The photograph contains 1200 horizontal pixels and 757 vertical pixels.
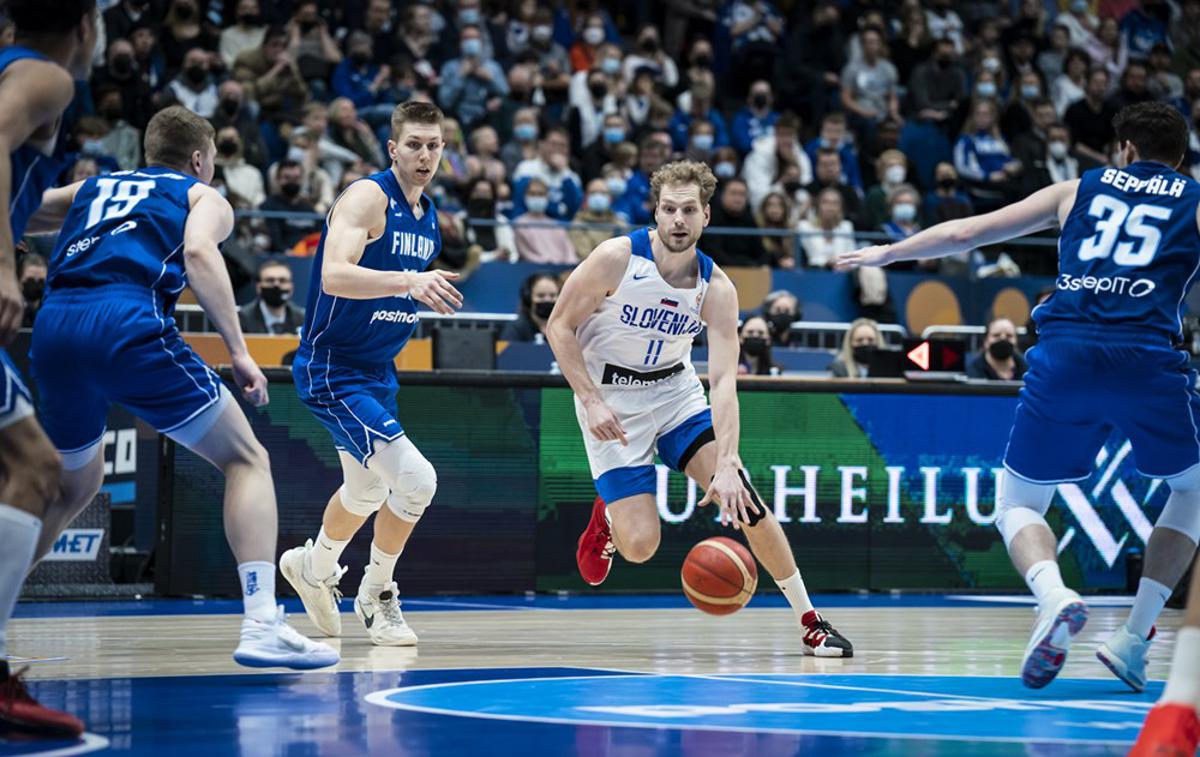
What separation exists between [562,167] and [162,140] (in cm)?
1007

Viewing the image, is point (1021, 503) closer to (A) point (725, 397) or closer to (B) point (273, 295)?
(A) point (725, 397)

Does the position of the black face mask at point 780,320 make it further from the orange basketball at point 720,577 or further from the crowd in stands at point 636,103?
the orange basketball at point 720,577

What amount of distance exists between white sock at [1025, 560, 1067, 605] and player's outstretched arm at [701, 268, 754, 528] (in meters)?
1.31

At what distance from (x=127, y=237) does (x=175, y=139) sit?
500 millimetres

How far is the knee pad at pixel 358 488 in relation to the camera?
26.0 feet

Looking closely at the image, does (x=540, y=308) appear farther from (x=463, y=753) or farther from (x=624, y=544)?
(x=463, y=753)

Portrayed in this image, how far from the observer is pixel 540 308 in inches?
491

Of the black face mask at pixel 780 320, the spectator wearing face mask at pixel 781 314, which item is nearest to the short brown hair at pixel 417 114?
the spectator wearing face mask at pixel 781 314

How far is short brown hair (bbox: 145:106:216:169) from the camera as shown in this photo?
6.15 meters

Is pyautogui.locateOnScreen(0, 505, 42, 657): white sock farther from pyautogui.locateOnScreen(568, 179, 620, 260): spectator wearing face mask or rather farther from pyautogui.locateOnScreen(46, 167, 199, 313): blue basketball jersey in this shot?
pyautogui.locateOnScreen(568, 179, 620, 260): spectator wearing face mask

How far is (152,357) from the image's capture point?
5684 millimetres

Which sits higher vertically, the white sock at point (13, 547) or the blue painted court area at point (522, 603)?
the white sock at point (13, 547)

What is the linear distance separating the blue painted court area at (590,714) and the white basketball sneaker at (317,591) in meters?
1.58

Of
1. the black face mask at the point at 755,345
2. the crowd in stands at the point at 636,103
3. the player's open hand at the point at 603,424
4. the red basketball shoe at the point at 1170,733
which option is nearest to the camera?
the red basketball shoe at the point at 1170,733
